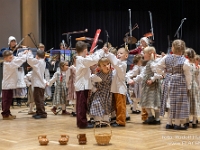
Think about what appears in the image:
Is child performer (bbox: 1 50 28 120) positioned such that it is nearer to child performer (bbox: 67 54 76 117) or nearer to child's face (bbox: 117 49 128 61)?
child performer (bbox: 67 54 76 117)

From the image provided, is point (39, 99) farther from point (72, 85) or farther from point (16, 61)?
Result: point (16, 61)

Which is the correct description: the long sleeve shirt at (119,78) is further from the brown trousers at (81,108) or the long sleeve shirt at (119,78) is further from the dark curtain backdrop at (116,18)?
the dark curtain backdrop at (116,18)

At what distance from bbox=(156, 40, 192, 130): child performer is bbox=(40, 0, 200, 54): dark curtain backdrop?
8.99 m

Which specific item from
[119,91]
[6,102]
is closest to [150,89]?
[119,91]

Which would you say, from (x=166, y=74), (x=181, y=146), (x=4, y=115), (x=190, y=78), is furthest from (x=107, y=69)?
(x=4, y=115)

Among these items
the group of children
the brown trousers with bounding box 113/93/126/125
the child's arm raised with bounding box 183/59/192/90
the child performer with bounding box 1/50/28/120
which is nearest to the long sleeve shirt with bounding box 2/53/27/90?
the child performer with bounding box 1/50/28/120

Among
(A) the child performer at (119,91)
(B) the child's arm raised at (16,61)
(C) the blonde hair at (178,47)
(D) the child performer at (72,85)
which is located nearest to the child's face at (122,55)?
(A) the child performer at (119,91)

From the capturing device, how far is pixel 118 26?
47.1 ft

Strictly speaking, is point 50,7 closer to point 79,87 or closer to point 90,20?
point 90,20

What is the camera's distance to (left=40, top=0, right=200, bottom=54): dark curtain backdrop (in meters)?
13.6

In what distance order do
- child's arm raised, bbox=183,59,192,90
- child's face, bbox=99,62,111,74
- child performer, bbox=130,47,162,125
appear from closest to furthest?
1. child's arm raised, bbox=183,59,192,90
2. child's face, bbox=99,62,111,74
3. child performer, bbox=130,47,162,125

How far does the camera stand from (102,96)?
505 centimetres

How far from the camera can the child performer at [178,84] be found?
467 centimetres

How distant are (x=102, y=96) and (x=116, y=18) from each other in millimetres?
9637
